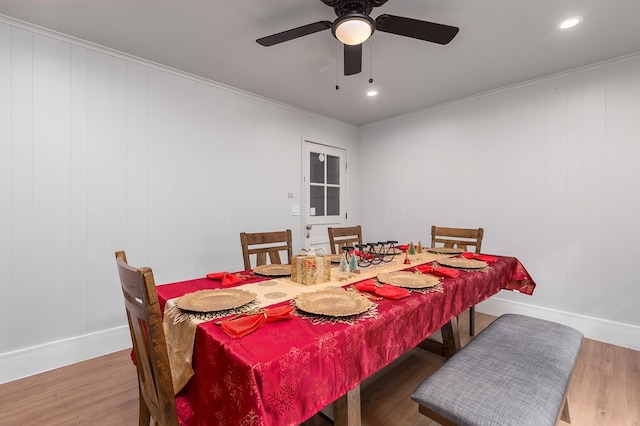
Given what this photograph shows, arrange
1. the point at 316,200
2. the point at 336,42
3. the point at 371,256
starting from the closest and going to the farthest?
the point at 371,256
the point at 336,42
the point at 316,200

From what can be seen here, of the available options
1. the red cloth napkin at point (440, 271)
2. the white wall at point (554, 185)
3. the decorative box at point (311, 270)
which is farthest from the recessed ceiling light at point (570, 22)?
the decorative box at point (311, 270)

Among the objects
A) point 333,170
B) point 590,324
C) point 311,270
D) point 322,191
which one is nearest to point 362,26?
point 311,270

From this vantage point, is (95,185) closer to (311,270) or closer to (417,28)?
(311,270)

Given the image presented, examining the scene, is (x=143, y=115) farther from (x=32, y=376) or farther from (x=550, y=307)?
(x=550, y=307)

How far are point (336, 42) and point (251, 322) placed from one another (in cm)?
215

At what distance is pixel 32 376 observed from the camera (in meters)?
2.08

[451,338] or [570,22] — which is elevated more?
[570,22]

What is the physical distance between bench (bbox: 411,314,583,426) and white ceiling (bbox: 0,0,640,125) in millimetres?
2020

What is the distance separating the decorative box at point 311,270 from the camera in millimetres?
1443

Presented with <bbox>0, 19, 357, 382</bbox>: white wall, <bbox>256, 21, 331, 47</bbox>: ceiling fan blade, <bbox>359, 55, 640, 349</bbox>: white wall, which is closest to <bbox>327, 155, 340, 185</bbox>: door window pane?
<bbox>359, 55, 640, 349</bbox>: white wall

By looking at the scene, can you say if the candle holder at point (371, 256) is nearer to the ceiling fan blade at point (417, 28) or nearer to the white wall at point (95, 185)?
the ceiling fan blade at point (417, 28)

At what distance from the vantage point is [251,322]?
965 mm

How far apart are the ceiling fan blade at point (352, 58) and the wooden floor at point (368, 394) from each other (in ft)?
7.11

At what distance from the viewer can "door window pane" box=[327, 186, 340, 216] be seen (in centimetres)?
423
